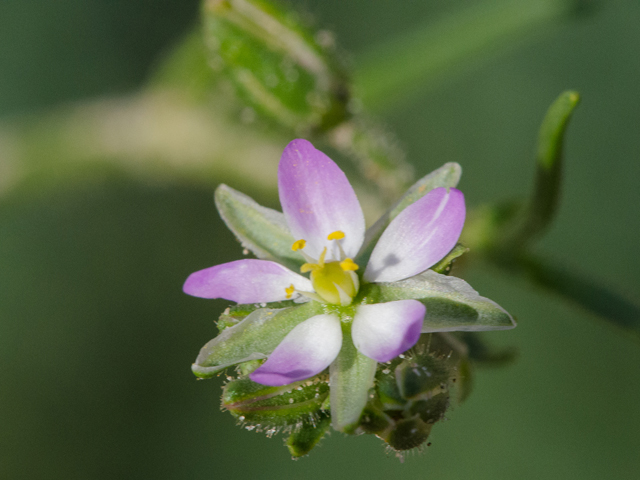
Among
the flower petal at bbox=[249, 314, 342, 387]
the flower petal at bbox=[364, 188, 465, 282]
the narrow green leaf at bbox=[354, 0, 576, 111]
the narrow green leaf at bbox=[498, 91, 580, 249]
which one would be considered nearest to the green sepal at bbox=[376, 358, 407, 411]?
the flower petal at bbox=[249, 314, 342, 387]

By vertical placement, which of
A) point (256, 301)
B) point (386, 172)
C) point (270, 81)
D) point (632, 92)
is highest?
point (632, 92)

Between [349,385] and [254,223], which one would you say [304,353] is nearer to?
[349,385]

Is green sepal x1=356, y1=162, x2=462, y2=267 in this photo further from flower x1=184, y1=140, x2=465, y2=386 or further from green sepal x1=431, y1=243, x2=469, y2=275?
green sepal x1=431, y1=243, x2=469, y2=275

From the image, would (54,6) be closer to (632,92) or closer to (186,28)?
(186,28)

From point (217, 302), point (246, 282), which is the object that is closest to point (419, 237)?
point (246, 282)

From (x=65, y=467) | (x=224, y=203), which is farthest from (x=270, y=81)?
(x=65, y=467)
